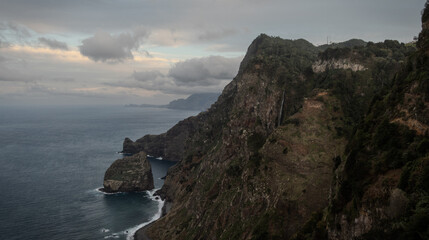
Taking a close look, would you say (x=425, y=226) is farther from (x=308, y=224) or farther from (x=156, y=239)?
(x=156, y=239)

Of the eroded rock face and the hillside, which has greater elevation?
the hillside

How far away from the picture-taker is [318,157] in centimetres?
7488

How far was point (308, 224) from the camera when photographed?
5359 centimetres

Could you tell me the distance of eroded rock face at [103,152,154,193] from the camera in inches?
6442

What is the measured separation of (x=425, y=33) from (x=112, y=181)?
155 metres

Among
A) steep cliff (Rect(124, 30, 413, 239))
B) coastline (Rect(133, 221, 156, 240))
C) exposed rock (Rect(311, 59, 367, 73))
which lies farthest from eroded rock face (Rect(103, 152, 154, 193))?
exposed rock (Rect(311, 59, 367, 73))

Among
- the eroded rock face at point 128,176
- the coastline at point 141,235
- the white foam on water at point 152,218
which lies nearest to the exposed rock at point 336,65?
the coastline at point 141,235

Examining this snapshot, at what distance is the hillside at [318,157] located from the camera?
112ft

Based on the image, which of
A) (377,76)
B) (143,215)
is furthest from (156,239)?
(377,76)

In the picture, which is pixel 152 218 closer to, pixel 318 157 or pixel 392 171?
pixel 318 157

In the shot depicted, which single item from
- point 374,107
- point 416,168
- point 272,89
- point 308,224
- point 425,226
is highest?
point 272,89

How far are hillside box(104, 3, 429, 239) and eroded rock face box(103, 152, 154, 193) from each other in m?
14.5

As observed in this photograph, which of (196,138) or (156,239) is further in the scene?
(196,138)

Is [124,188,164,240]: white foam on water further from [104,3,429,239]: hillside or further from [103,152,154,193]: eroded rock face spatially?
[103,152,154,193]: eroded rock face
